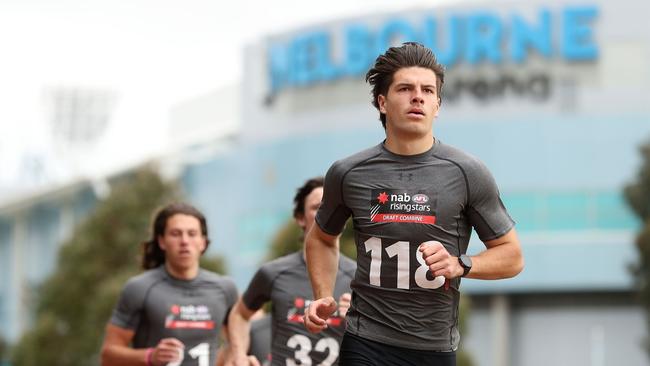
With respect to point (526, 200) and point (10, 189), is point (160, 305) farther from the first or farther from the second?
point (10, 189)

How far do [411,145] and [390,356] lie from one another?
922 millimetres

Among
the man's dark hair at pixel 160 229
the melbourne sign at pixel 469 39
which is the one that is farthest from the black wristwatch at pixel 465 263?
the melbourne sign at pixel 469 39

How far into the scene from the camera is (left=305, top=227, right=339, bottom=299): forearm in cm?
789

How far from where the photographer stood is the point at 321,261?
311 inches

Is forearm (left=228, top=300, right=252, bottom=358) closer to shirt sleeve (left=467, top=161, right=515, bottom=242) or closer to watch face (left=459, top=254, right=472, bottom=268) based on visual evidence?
shirt sleeve (left=467, top=161, right=515, bottom=242)

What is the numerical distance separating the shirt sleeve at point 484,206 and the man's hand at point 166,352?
390 centimetres

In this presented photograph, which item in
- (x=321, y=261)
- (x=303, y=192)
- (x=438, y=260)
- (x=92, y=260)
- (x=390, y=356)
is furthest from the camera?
(x=92, y=260)

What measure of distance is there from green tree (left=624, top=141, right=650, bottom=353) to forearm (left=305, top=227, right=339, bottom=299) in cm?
3972

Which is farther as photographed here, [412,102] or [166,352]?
[166,352]

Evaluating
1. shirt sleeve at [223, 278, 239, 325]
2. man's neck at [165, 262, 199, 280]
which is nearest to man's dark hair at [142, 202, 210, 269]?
man's neck at [165, 262, 199, 280]

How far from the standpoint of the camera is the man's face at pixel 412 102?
733 centimetres

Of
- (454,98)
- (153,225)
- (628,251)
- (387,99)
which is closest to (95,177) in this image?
(454,98)

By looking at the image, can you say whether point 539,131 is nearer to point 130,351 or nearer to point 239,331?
point 130,351

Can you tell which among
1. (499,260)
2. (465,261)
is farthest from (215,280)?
(465,261)
